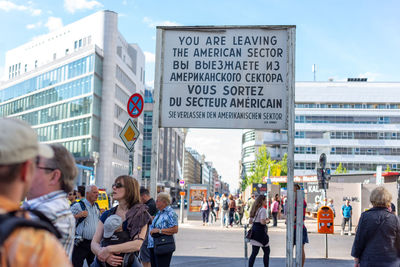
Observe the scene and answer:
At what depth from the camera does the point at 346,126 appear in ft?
298

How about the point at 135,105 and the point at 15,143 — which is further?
the point at 135,105

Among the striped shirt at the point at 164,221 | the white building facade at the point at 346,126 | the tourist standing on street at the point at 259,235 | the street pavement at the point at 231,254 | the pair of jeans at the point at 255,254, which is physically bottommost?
the street pavement at the point at 231,254

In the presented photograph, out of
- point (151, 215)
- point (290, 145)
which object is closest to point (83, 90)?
point (151, 215)

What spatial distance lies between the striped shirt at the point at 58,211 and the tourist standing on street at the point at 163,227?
4.75 meters

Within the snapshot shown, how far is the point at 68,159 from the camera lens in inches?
110

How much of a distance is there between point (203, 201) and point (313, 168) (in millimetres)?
59284

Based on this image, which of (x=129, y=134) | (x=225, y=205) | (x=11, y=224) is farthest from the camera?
(x=225, y=205)

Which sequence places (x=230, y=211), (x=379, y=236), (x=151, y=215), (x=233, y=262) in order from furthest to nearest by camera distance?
(x=230, y=211)
(x=233, y=262)
(x=151, y=215)
(x=379, y=236)

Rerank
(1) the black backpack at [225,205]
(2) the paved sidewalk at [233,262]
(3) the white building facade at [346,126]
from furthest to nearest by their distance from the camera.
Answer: (3) the white building facade at [346,126] < (1) the black backpack at [225,205] < (2) the paved sidewalk at [233,262]

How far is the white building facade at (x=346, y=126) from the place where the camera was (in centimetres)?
8869

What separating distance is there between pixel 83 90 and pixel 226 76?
6092 cm

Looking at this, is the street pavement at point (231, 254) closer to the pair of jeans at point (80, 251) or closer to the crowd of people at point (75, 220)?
the crowd of people at point (75, 220)

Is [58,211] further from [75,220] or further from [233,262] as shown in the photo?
[233,262]

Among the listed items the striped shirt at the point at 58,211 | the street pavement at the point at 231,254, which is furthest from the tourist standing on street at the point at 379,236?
the street pavement at the point at 231,254
